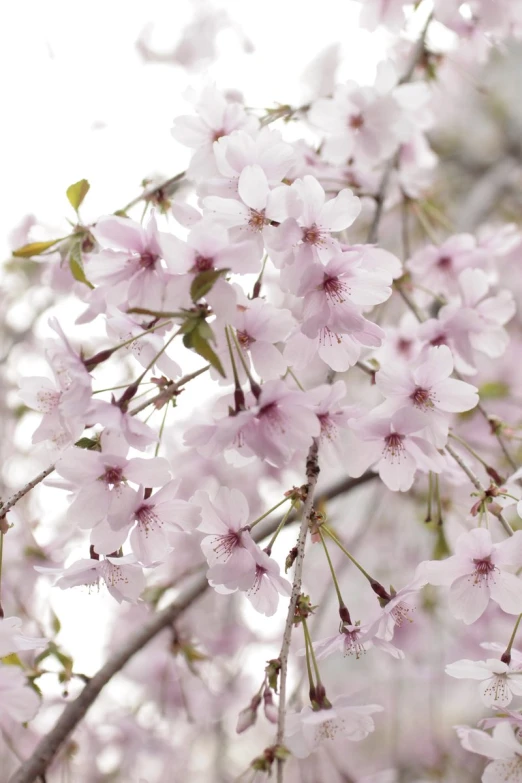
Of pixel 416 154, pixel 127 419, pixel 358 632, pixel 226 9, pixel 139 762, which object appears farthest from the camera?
pixel 226 9

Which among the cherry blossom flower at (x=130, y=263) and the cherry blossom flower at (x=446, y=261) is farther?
the cherry blossom flower at (x=446, y=261)

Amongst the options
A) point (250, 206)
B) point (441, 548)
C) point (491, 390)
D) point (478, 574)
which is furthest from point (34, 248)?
point (491, 390)

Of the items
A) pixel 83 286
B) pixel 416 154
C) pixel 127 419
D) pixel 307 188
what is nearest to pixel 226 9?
pixel 416 154

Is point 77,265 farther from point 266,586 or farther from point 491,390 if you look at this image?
point 491,390

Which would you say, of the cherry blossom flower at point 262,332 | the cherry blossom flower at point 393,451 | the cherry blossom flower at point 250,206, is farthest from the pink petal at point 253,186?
the cherry blossom flower at point 393,451

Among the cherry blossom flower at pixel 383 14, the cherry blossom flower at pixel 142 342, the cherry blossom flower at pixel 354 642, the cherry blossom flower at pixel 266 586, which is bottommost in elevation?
the cherry blossom flower at pixel 354 642

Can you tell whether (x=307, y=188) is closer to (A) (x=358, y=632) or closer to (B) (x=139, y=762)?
(A) (x=358, y=632)

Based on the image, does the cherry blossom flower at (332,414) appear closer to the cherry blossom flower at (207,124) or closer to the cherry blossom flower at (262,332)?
the cherry blossom flower at (262,332)

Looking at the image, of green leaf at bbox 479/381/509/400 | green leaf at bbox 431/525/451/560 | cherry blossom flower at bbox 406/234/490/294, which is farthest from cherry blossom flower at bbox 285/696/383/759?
green leaf at bbox 479/381/509/400
